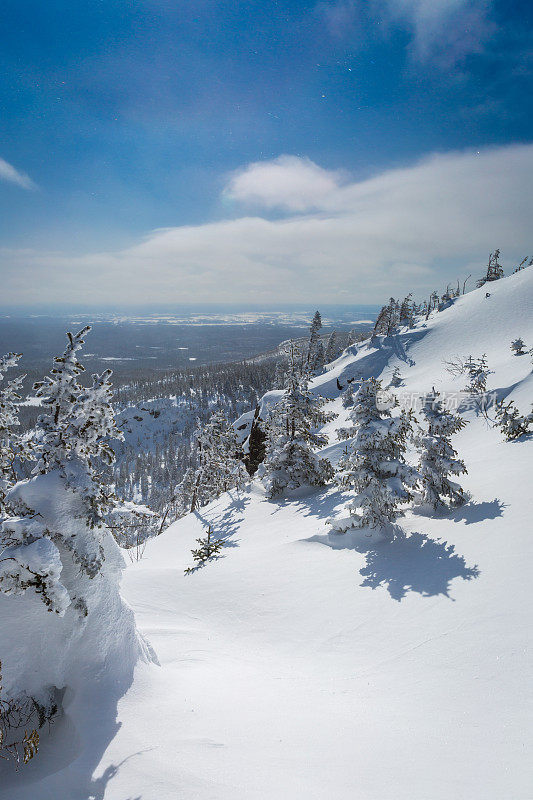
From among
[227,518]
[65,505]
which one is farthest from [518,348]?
[65,505]

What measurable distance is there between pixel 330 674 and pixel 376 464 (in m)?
7.28

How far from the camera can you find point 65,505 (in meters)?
6.51

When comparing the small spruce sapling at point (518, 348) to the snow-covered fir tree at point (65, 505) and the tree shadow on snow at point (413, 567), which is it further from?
the snow-covered fir tree at point (65, 505)

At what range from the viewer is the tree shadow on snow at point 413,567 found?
10.4 m

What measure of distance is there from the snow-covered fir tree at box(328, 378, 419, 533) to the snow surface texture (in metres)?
1.27

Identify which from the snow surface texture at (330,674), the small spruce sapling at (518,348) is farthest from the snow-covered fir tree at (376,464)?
the small spruce sapling at (518,348)

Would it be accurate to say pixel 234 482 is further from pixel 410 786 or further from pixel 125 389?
pixel 125 389

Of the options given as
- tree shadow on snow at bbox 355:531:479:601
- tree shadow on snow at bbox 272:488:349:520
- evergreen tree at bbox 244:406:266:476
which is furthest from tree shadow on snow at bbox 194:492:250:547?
evergreen tree at bbox 244:406:266:476

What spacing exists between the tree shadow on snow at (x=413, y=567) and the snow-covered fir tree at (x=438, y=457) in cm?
199

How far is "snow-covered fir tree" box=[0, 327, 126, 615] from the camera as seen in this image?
5.60 meters

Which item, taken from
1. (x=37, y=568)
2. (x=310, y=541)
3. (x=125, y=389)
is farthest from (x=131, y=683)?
(x=125, y=389)

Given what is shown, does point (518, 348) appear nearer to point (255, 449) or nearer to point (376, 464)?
point (255, 449)

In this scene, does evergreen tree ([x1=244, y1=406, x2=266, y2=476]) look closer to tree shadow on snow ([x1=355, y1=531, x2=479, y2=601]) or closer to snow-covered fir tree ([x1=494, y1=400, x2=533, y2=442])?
snow-covered fir tree ([x1=494, y1=400, x2=533, y2=442])

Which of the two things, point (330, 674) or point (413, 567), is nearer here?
point (330, 674)
